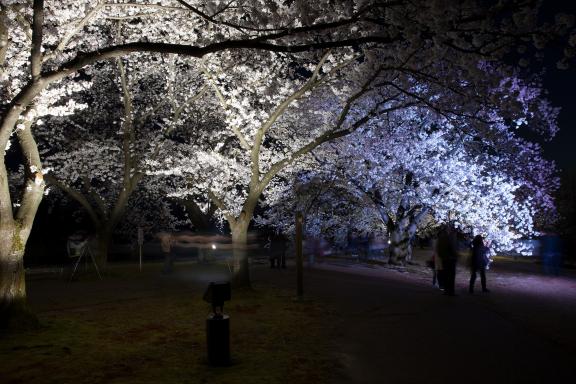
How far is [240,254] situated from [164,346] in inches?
263

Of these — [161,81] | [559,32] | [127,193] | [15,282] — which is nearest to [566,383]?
[559,32]

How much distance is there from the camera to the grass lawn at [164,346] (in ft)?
22.0

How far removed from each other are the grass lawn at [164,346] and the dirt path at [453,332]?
2.18 feet

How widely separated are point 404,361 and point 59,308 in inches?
347

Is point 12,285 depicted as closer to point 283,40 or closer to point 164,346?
point 164,346

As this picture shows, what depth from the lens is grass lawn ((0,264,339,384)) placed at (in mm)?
6695

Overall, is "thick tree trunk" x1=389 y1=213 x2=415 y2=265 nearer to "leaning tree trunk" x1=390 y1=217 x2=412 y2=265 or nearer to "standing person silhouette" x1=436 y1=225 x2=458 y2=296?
"leaning tree trunk" x1=390 y1=217 x2=412 y2=265

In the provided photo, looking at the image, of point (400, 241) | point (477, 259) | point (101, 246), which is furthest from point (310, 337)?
point (400, 241)

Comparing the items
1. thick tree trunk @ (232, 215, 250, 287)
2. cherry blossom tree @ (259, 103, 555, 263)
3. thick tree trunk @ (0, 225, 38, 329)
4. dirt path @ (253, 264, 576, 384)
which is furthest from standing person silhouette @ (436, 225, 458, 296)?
thick tree trunk @ (0, 225, 38, 329)

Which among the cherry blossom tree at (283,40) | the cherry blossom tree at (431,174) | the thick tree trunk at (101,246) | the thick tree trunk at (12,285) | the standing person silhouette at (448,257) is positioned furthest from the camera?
the cherry blossom tree at (431,174)

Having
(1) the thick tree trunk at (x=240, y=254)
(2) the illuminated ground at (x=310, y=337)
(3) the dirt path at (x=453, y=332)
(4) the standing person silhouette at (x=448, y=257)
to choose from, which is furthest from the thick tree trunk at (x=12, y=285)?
(4) the standing person silhouette at (x=448, y=257)

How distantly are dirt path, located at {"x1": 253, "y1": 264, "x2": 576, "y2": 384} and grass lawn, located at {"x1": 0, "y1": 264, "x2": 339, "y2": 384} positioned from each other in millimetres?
663

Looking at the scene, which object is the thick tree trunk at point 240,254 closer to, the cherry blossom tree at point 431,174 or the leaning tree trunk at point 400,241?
the cherry blossom tree at point 431,174

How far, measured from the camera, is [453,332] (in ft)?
30.6
